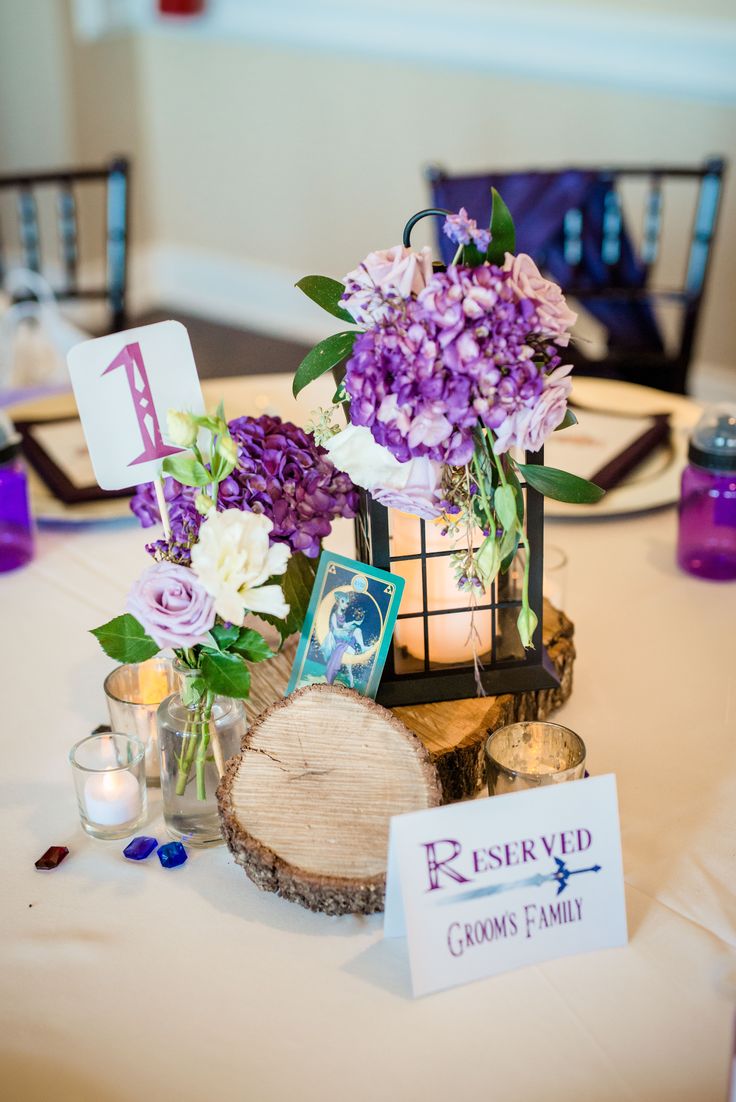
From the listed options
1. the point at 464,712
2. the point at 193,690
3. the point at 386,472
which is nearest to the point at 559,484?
the point at 386,472

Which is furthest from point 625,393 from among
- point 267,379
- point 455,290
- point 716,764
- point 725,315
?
point 725,315

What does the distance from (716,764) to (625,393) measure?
38.9 inches

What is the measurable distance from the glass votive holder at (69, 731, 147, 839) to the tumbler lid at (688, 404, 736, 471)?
2.46 feet

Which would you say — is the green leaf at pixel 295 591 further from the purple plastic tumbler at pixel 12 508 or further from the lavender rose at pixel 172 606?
the purple plastic tumbler at pixel 12 508

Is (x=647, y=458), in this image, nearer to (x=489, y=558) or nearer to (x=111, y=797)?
(x=489, y=558)

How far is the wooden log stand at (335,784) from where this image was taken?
906mm

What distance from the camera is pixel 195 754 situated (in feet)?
3.24

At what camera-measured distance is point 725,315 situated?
336cm

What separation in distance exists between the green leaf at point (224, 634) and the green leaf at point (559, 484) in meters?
0.27

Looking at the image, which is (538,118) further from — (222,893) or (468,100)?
(222,893)

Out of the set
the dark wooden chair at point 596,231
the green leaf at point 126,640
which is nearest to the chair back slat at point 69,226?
the dark wooden chair at point 596,231

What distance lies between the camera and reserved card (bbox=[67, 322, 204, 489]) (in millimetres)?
980

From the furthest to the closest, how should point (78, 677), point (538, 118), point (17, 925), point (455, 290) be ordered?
point (538, 118), point (78, 677), point (17, 925), point (455, 290)

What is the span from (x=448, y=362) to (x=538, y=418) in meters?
0.09
